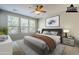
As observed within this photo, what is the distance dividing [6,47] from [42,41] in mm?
569

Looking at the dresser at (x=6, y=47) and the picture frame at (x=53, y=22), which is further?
the picture frame at (x=53, y=22)

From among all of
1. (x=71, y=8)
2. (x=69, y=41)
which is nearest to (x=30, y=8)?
(x=71, y=8)

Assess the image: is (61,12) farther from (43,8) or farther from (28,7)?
(28,7)

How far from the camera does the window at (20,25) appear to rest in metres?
1.67

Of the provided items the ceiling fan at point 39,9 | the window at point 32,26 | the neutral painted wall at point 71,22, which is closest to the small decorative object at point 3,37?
the window at point 32,26

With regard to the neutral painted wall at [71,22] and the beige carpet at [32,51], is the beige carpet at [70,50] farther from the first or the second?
the neutral painted wall at [71,22]

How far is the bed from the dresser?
0.25 m

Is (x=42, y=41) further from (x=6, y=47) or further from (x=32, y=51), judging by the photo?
(x=6, y=47)

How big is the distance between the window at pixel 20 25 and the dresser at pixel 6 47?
0.16 metres

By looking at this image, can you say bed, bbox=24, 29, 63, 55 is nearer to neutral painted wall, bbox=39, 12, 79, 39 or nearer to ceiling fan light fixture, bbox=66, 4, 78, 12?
neutral painted wall, bbox=39, 12, 79, 39

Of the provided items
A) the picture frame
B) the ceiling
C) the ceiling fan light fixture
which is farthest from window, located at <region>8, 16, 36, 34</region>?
the ceiling fan light fixture

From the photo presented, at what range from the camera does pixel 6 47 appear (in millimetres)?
1611

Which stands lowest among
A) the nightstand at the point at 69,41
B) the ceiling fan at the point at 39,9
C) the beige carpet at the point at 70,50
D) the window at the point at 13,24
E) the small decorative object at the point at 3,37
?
the beige carpet at the point at 70,50
